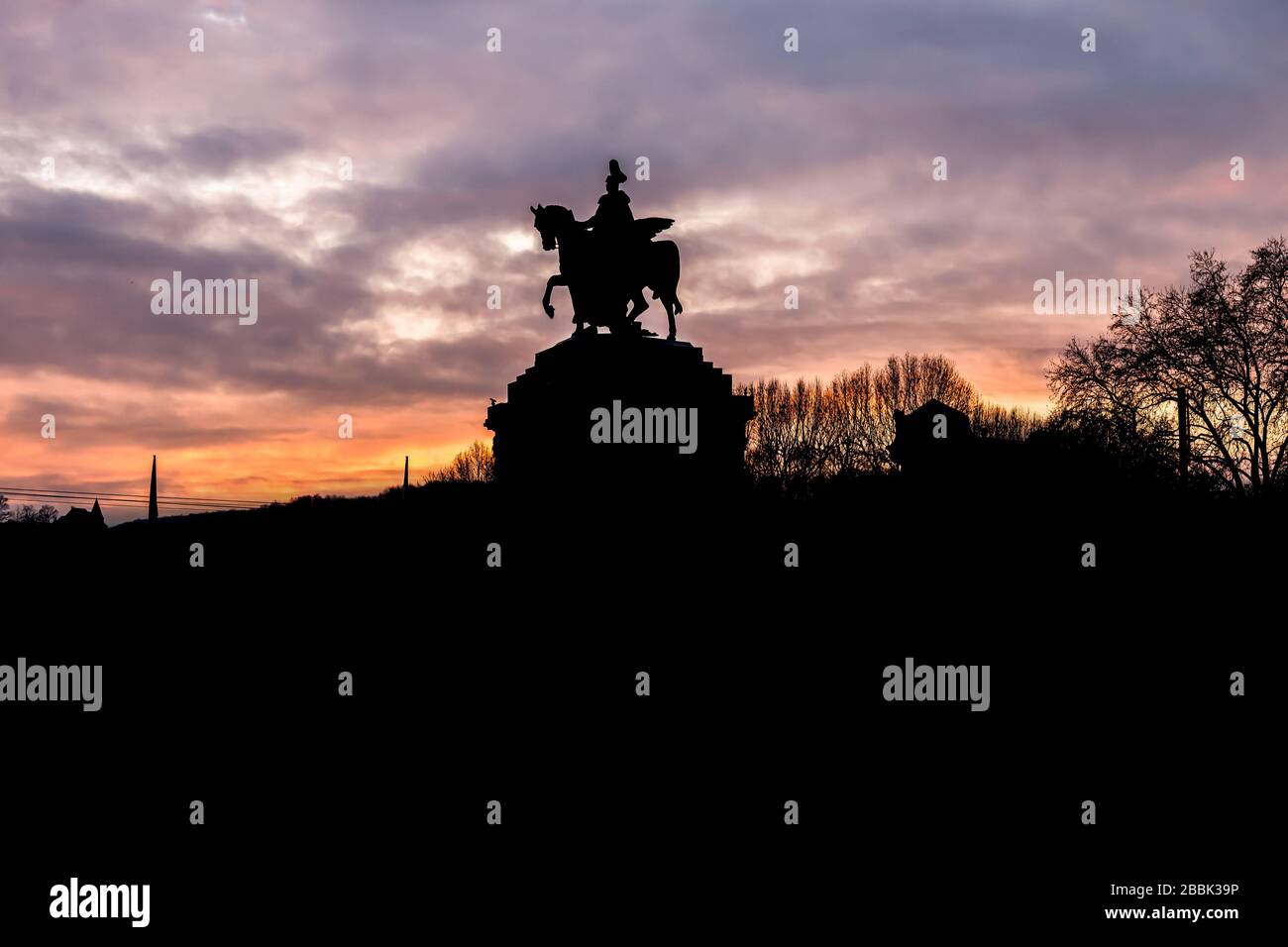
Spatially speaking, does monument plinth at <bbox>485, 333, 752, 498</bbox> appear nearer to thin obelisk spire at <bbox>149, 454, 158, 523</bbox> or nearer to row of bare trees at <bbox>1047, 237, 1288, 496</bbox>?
row of bare trees at <bbox>1047, 237, 1288, 496</bbox>

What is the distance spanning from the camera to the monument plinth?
20188mm

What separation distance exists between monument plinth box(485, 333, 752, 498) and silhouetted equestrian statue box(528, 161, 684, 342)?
24.7 inches

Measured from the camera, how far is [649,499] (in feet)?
65.6

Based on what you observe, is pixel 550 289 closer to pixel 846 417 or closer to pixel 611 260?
pixel 611 260

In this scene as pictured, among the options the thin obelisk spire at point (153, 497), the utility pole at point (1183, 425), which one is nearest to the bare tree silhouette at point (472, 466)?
the thin obelisk spire at point (153, 497)

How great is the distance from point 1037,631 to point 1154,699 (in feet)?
8.78

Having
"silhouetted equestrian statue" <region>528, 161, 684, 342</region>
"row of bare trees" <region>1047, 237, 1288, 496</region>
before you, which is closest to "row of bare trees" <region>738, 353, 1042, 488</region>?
"row of bare trees" <region>1047, 237, 1288, 496</region>

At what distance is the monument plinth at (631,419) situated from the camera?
20.2 metres

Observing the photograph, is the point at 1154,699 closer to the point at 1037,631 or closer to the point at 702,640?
the point at 1037,631

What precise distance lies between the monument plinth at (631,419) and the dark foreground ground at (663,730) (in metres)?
0.49

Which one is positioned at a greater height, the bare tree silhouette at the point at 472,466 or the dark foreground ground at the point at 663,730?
the bare tree silhouette at the point at 472,466

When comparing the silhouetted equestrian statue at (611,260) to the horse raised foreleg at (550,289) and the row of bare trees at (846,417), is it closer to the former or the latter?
the horse raised foreleg at (550,289)

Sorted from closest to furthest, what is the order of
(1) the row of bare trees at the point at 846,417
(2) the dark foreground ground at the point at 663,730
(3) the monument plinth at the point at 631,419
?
1. (2) the dark foreground ground at the point at 663,730
2. (3) the monument plinth at the point at 631,419
3. (1) the row of bare trees at the point at 846,417
